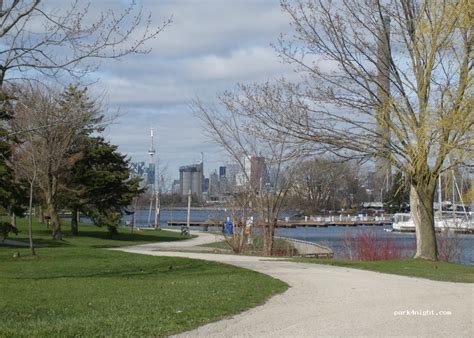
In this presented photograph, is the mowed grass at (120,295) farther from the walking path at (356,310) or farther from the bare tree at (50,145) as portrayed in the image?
the bare tree at (50,145)

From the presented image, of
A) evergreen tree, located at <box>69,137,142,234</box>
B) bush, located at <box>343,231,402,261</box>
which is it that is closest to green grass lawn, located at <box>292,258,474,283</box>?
bush, located at <box>343,231,402,261</box>

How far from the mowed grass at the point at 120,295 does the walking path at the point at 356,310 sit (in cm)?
54

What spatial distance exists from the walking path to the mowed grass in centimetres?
54

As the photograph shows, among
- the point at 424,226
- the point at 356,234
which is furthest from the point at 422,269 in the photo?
the point at 356,234

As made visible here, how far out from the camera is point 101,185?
40938 mm

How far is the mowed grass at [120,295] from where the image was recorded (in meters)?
8.68

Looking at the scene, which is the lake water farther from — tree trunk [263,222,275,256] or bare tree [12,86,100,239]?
bare tree [12,86,100,239]

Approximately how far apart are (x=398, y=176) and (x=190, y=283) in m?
10.8

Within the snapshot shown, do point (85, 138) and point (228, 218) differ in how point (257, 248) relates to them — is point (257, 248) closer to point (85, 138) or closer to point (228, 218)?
point (228, 218)

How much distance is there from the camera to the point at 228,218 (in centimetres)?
3123

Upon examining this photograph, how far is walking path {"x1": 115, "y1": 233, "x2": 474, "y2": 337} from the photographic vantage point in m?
8.39

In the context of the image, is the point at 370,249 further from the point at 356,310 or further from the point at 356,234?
the point at 356,310

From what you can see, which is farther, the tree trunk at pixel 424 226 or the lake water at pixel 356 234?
the lake water at pixel 356 234

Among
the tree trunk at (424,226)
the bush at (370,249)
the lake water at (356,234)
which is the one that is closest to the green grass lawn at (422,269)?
the tree trunk at (424,226)
